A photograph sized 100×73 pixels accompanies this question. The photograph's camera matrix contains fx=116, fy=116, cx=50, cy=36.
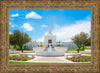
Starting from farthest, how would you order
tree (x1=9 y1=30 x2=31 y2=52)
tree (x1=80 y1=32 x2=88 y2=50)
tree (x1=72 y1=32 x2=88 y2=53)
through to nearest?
tree (x1=72 y1=32 x2=88 y2=53), tree (x1=80 y1=32 x2=88 y2=50), tree (x1=9 y1=30 x2=31 y2=52)

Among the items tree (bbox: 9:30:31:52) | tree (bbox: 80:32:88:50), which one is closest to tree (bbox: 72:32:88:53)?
tree (bbox: 80:32:88:50)

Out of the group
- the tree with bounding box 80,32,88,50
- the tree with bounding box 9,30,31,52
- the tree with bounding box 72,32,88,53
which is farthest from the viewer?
the tree with bounding box 72,32,88,53

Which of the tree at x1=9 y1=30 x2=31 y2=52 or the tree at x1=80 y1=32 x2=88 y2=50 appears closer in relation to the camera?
the tree at x1=9 y1=30 x2=31 y2=52

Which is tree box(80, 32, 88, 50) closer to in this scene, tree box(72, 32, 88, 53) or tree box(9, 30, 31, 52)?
tree box(72, 32, 88, 53)

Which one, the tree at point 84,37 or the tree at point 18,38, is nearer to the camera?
the tree at point 18,38

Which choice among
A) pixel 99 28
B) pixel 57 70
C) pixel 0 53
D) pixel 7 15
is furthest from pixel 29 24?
pixel 99 28

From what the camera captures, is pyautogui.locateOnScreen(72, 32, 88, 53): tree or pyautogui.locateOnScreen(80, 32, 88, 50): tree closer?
pyautogui.locateOnScreen(80, 32, 88, 50): tree

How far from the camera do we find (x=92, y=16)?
5285mm

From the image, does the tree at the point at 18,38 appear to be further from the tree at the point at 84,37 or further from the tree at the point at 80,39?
the tree at the point at 84,37

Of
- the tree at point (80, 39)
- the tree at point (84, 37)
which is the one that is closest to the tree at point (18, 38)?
the tree at point (80, 39)

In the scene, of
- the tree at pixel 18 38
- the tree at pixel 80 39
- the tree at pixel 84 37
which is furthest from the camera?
the tree at pixel 80 39

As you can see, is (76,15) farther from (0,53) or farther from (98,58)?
(0,53)

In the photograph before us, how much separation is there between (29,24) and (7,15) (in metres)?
2.41

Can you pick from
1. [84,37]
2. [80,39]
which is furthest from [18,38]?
[80,39]
